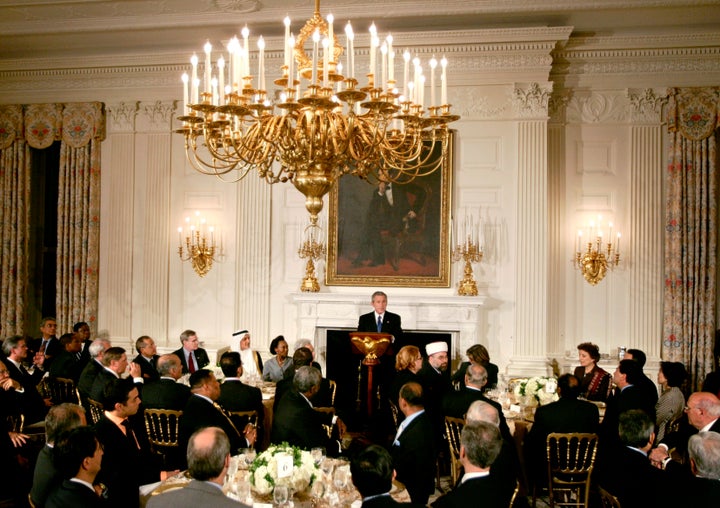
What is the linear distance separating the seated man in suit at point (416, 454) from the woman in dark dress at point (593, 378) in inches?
133

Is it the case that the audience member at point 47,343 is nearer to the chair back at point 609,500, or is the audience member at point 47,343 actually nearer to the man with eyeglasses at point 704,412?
the chair back at point 609,500

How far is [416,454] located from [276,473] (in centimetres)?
121

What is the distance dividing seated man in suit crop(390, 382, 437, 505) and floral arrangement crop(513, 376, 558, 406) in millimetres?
2364

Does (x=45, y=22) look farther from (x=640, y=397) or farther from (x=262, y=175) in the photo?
(x=640, y=397)

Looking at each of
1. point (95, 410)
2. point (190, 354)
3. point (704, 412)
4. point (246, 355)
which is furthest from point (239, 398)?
point (704, 412)

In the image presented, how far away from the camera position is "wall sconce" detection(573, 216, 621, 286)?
9.80 metres

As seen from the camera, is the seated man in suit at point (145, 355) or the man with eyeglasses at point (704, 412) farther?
the seated man in suit at point (145, 355)

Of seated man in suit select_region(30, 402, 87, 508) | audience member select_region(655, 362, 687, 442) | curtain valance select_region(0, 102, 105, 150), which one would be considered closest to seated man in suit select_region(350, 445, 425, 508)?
seated man in suit select_region(30, 402, 87, 508)

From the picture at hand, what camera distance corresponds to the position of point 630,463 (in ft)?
14.1

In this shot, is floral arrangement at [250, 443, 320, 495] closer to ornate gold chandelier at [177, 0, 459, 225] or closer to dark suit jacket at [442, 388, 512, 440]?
dark suit jacket at [442, 388, 512, 440]

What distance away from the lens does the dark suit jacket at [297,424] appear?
5.15m

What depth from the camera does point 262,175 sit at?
5.98 m

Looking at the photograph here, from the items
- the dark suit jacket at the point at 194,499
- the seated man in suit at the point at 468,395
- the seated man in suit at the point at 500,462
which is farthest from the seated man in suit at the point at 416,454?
the dark suit jacket at the point at 194,499

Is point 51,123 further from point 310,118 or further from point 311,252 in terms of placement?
point 310,118
